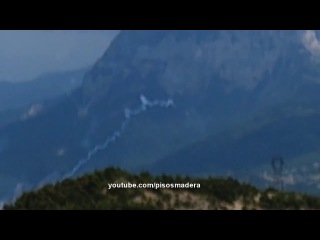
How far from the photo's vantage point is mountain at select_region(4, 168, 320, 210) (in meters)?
32.8

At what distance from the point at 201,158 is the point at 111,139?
2646 millimetres

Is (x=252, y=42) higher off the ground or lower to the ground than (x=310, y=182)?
higher

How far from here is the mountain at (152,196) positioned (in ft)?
108

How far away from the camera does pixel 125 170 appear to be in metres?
33.7

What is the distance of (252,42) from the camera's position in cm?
3475

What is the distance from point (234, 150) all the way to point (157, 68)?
3.22 meters

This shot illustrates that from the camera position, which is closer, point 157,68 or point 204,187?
point 204,187

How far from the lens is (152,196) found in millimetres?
33094
